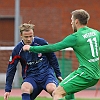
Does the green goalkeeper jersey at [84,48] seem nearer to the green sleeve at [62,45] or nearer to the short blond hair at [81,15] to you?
the green sleeve at [62,45]

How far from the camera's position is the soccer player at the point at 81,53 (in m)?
8.06

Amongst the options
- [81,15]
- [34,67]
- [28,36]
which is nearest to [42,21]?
[34,67]

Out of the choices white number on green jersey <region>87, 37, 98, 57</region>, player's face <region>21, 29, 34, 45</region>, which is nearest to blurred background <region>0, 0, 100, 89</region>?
player's face <region>21, 29, 34, 45</region>

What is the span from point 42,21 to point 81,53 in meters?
10.8

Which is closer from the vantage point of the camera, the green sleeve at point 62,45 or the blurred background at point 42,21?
the green sleeve at point 62,45

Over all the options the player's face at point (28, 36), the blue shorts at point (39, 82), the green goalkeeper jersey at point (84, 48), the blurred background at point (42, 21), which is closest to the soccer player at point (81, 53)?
the green goalkeeper jersey at point (84, 48)

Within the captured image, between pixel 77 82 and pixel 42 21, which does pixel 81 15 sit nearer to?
pixel 77 82

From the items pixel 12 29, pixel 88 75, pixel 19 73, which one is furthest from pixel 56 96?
pixel 12 29

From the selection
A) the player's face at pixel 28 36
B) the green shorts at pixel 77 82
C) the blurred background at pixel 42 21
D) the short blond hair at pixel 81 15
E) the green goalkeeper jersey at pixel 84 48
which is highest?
the blurred background at pixel 42 21

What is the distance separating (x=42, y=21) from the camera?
18812mm

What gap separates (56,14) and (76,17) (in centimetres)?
1051

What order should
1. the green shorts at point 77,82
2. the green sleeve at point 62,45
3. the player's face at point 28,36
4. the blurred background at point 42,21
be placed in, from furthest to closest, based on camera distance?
the blurred background at point 42,21 → the player's face at point 28,36 → the green shorts at point 77,82 → the green sleeve at point 62,45

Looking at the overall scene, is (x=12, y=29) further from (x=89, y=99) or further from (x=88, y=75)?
(x=88, y=75)

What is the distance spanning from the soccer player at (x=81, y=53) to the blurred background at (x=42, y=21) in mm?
9619
